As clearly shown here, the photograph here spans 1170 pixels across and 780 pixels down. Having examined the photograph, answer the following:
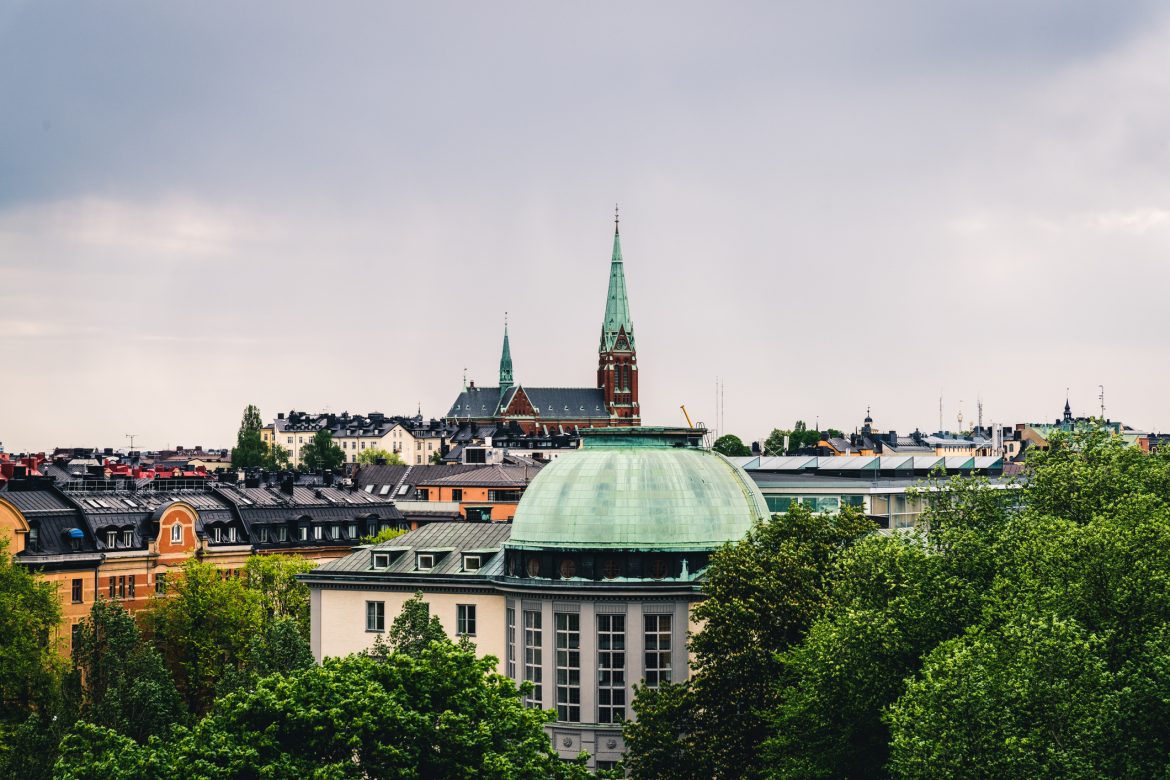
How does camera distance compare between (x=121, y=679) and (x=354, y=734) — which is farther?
(x=121, y=679)

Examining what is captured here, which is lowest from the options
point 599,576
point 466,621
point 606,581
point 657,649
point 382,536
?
point 657,649

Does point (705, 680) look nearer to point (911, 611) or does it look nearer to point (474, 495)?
point (911, 611)

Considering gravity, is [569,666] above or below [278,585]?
below

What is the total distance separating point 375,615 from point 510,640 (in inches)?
331

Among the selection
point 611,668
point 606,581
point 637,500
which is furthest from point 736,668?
point 637,500

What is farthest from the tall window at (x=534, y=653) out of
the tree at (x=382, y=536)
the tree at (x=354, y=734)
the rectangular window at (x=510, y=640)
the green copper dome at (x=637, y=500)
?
the tree at (x=382, y=536)

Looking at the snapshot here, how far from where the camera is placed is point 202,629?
10288 centimetres

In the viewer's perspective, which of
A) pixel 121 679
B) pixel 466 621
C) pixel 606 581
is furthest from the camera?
pixel 121 679

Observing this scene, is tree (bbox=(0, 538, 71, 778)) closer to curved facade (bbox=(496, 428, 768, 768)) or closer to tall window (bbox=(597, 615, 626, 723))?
curved facade (bbox=(496, 428, 768, 768))

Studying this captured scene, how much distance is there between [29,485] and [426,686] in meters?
70.1

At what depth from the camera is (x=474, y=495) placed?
156 meters

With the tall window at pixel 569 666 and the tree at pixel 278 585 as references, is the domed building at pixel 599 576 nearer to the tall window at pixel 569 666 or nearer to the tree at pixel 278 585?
the tall window at pixel 569 666

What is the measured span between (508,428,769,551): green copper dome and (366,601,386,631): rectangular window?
874 centimetres

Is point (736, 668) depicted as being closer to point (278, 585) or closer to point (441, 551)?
point (441, 551)
